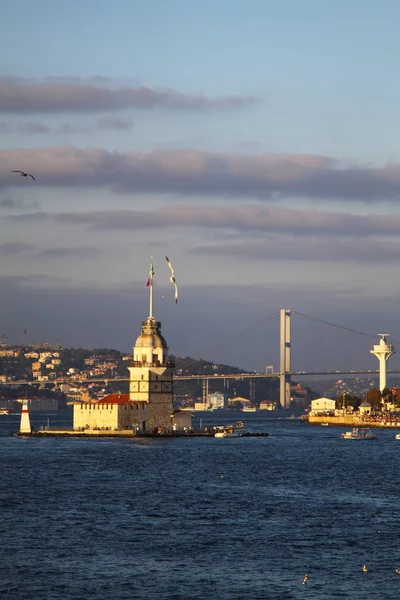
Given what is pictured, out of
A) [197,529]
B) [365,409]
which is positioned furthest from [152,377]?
[197,529]

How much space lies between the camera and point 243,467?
73.1m

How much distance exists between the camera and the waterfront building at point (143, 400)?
344ft

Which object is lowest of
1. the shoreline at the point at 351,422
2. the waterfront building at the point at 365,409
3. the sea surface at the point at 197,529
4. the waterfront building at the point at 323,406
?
the sea surface at the point at 197,529

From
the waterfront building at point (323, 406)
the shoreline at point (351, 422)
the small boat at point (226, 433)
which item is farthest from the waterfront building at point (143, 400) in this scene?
Result: the waterfront building at point (323, 406)

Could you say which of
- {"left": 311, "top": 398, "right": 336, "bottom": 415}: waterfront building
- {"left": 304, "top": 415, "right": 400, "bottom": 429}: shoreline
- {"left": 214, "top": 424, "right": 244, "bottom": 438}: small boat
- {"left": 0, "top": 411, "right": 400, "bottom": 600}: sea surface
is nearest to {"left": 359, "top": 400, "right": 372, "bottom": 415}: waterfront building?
{"left": 304, "top": 415, "right": 400, "bottom": 429}: shoreline

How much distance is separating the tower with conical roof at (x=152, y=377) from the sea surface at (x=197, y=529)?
88.3 ft

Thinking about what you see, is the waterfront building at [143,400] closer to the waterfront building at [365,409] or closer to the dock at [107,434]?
the dock at [107,434]

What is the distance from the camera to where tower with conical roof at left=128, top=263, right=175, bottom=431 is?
10581 cm

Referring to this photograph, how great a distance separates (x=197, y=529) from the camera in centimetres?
4484

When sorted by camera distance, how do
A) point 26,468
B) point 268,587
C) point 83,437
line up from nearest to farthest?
point 268,587 → point 26,468 → point 83,437

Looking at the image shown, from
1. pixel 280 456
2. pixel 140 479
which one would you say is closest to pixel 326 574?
pixel 140 479

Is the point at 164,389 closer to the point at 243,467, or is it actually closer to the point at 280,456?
the point at 280,456

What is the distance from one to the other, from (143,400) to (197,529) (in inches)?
2399

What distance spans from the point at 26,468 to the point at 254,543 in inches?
1220
